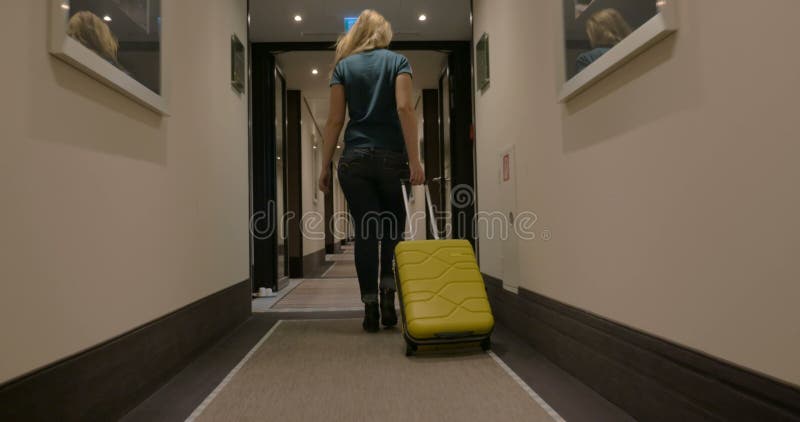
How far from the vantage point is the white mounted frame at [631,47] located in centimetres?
104

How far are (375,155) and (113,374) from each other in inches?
54.0

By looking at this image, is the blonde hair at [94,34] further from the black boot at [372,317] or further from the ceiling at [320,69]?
the ceiling at [320,69]

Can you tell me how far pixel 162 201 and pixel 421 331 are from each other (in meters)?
1.00

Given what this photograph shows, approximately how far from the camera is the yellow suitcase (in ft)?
6.22

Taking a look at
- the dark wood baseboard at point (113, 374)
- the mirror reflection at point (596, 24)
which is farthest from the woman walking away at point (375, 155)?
the mirror reflection at point (596, 24)

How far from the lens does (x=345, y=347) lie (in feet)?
6.75

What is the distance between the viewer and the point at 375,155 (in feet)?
7.56

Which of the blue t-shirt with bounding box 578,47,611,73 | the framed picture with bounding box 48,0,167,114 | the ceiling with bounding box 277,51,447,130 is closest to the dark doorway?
the ceiling with bounding box 277,51,447,130

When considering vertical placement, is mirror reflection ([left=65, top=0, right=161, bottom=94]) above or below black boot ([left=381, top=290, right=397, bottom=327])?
above

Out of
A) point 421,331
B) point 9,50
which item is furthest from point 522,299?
point 9,50

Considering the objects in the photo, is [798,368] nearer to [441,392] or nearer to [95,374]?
[441,392]

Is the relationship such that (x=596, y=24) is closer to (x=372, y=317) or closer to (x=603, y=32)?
(x=603, y=32)

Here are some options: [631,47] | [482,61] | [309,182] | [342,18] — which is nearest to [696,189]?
[631,47]

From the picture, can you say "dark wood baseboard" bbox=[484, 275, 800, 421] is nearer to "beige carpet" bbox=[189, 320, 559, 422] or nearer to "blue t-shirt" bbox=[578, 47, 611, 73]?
"beige carpet" bbox=[189, 320, 559, 422]
